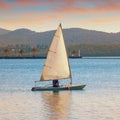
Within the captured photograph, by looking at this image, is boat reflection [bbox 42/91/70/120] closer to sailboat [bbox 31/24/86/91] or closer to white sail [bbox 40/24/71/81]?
sailboat [bbox 31/24/86/91]

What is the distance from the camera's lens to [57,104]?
5725 centimetres

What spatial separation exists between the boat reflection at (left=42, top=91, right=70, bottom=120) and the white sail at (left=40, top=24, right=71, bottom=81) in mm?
4111

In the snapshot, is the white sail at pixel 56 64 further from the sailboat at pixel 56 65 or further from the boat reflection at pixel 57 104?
the boat reflection at pixel 57 104

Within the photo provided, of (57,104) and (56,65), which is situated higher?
(56,65)

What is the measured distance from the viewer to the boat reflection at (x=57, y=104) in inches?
1868

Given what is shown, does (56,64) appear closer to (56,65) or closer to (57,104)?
(56,65)

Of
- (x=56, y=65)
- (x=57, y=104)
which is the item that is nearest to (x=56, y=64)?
(x=56, y=65)

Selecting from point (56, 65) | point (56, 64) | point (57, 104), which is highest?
point (56, 64)

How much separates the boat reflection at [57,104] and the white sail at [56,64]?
411 centimetres

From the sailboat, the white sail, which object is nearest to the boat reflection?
the sailboat

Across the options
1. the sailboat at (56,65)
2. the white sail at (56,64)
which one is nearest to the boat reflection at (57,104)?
the sailboat at (56,65)

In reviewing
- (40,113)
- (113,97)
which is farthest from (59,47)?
(40,113)

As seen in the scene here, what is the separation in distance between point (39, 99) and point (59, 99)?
2240mm

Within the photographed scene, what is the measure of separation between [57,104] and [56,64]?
732 inches
